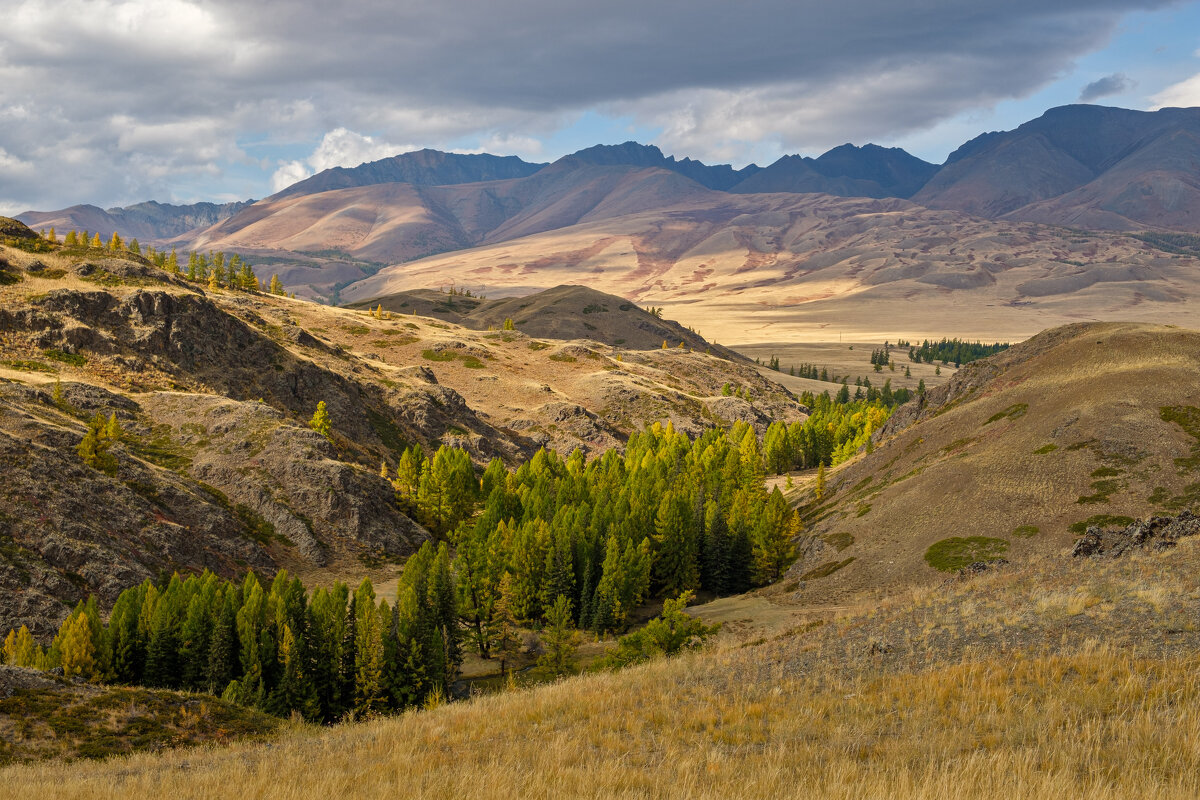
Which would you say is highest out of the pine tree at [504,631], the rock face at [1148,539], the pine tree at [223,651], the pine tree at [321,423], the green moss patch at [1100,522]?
the pine tree at [321,423]

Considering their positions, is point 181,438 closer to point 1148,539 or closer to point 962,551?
point 962,551

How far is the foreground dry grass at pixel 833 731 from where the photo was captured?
13.8m

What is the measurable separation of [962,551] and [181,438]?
94.2 metres

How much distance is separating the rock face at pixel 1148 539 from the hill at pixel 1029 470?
643 inches

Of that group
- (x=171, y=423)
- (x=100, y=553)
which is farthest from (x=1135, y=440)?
(x=171, y=423)

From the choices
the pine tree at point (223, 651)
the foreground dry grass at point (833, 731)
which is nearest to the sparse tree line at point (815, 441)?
the pine tree at point (223, 651)

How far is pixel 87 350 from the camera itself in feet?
351

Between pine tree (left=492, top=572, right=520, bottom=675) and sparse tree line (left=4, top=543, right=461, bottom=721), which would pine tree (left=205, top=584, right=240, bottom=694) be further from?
pine tree (left=492, top=572, right=520, bottom=675)

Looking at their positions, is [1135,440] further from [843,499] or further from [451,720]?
[451,720]

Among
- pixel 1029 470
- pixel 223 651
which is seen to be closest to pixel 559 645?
pixel 223 651

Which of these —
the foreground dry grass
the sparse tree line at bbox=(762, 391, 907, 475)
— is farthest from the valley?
the sparse tree line at bbox=(762, 391, 907, 475)

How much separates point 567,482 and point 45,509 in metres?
61.9

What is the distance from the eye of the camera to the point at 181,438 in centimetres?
9638

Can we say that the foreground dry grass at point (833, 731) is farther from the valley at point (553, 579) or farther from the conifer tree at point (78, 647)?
the conifer tree at point (78, 647)
